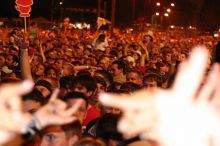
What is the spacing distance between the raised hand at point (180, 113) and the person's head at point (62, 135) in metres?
1.63

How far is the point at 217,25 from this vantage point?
5072cm

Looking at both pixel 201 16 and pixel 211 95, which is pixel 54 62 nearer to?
pixel 211 95

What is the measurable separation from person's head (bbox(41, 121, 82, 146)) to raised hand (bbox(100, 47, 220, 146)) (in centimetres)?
163

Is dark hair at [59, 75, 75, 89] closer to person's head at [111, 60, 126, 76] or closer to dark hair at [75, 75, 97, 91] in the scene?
dark hair at [75, 75, 97, 91]

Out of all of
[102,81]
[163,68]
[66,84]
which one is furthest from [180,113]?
[163,68]

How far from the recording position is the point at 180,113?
77.1 inches

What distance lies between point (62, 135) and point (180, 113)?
6.19 ft

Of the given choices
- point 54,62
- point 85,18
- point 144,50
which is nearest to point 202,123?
point 54,62

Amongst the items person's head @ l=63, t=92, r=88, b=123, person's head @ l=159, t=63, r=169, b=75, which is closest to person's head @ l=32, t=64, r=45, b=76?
person's head @ l=159, t=63, r=169, b=75

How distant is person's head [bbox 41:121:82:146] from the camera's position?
3662 millimetres

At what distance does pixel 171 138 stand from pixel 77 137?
6.35 feet

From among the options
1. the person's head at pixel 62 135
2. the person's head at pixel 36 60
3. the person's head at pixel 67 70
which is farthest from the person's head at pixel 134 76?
the person's head at pixel 62 135

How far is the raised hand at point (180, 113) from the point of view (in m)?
1.95

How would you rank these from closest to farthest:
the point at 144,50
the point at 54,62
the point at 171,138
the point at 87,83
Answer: the point at 171,138 < the point at 87,83 < the point at 54,62 < the point at 144,50
